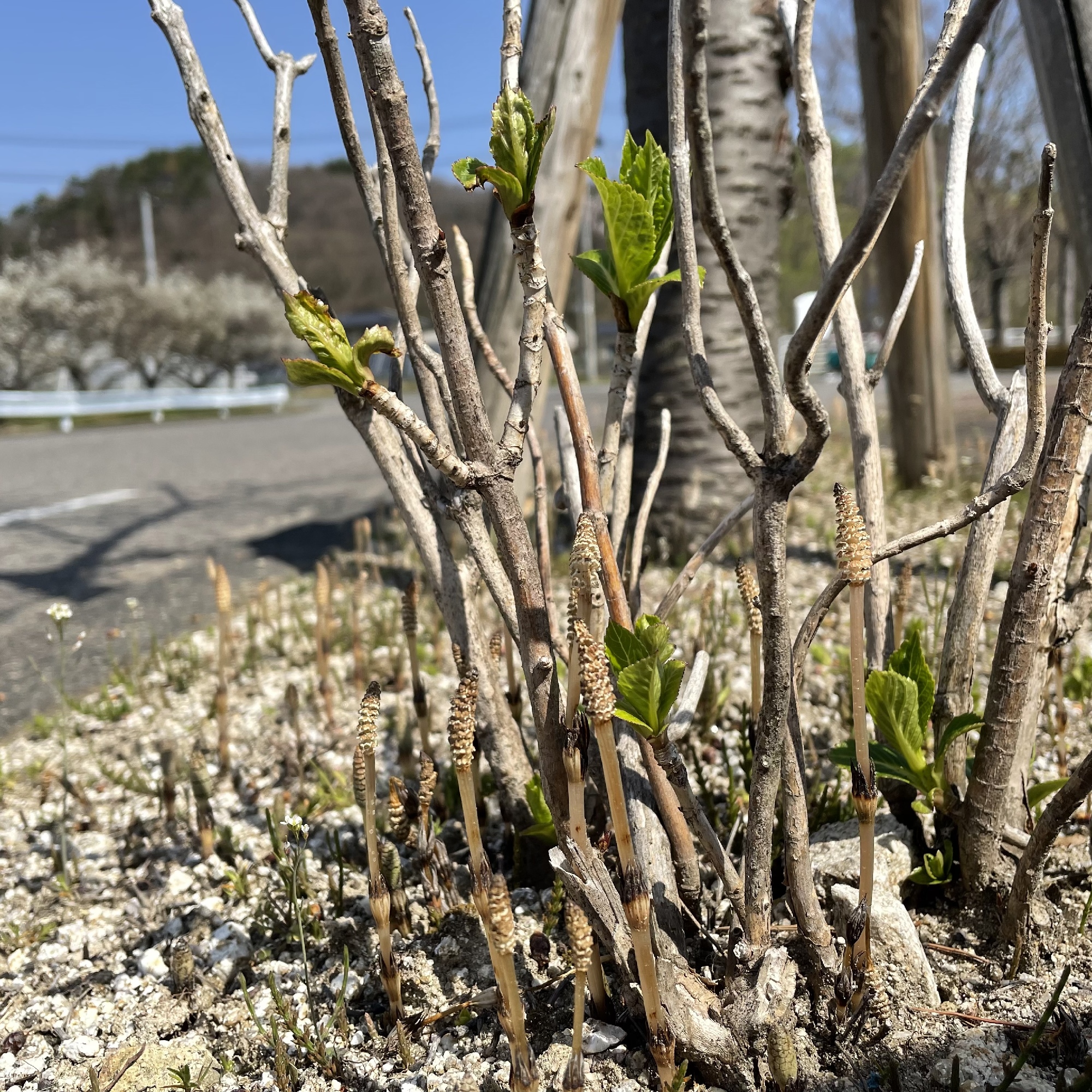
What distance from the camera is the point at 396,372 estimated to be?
4.31ft

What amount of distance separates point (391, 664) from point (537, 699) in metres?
1.58

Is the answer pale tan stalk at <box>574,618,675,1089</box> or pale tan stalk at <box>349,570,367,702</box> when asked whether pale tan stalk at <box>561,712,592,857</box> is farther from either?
pale tan stalk at <box>349,570,367,702</box>

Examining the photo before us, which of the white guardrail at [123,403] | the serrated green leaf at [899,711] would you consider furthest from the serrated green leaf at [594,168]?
the white guardrail at [123,403]

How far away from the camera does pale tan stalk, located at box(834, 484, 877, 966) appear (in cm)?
90

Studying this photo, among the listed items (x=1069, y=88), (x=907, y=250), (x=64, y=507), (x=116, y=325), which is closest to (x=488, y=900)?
(x=1069, y=88)

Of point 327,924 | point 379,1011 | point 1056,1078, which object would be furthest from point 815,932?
point 327,924

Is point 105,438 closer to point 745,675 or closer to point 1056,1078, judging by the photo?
point 745,675

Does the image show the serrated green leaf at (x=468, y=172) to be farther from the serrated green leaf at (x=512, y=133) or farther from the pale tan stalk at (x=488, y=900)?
the pale tan stalk at (x=488, y=900)

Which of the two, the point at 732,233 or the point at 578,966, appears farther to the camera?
the point at 732,233

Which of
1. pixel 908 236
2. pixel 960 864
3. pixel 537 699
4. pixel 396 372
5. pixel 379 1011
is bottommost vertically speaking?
pixel 379 1011

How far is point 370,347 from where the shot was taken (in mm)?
850

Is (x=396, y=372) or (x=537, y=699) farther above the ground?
(x=396, y=372)

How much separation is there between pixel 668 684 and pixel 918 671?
1.47 ft

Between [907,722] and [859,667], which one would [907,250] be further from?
[859,667]
